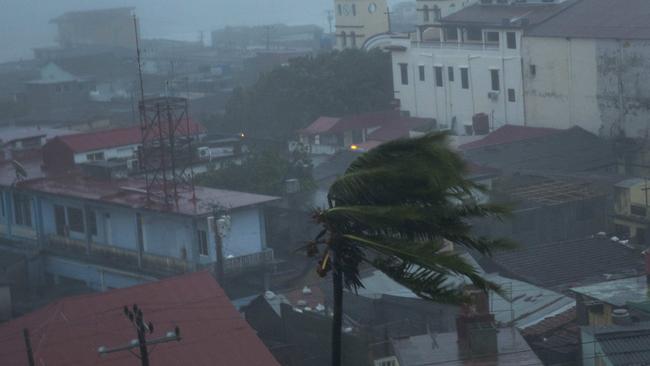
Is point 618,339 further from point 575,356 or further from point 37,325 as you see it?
point 37,325

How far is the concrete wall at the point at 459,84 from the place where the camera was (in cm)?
2356

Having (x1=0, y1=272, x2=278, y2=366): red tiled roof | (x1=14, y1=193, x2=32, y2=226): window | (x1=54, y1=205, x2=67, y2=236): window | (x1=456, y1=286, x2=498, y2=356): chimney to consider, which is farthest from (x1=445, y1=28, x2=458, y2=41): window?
(x1=456, y1=286, x2=498, y2=356): chimney

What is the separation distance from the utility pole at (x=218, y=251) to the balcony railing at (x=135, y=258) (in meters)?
0.23

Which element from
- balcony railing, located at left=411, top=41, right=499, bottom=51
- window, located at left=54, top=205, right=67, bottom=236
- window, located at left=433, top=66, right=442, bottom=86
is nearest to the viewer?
window, located at left=54, top=205, right=67, bottom=236

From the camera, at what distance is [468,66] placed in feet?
80.0

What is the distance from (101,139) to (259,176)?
302cm

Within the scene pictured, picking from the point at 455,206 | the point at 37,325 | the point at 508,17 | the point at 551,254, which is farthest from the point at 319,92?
the point at 455,206

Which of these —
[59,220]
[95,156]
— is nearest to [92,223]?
[59,220]

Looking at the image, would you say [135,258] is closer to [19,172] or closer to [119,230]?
[119,230]

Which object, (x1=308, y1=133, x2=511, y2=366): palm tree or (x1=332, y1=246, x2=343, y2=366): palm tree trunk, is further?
(x1=332, y1=246, x2=343, y2=366): palm tree trunk

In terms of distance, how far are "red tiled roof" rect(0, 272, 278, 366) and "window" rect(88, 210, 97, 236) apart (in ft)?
17.2

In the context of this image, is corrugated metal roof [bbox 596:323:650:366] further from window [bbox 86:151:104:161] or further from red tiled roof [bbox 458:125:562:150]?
red tiled roof [bbox 458:125:562:150]

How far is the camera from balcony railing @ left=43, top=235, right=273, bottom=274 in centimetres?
1428

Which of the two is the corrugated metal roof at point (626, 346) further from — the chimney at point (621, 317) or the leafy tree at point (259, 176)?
the leafy tree at point (259, 176)
